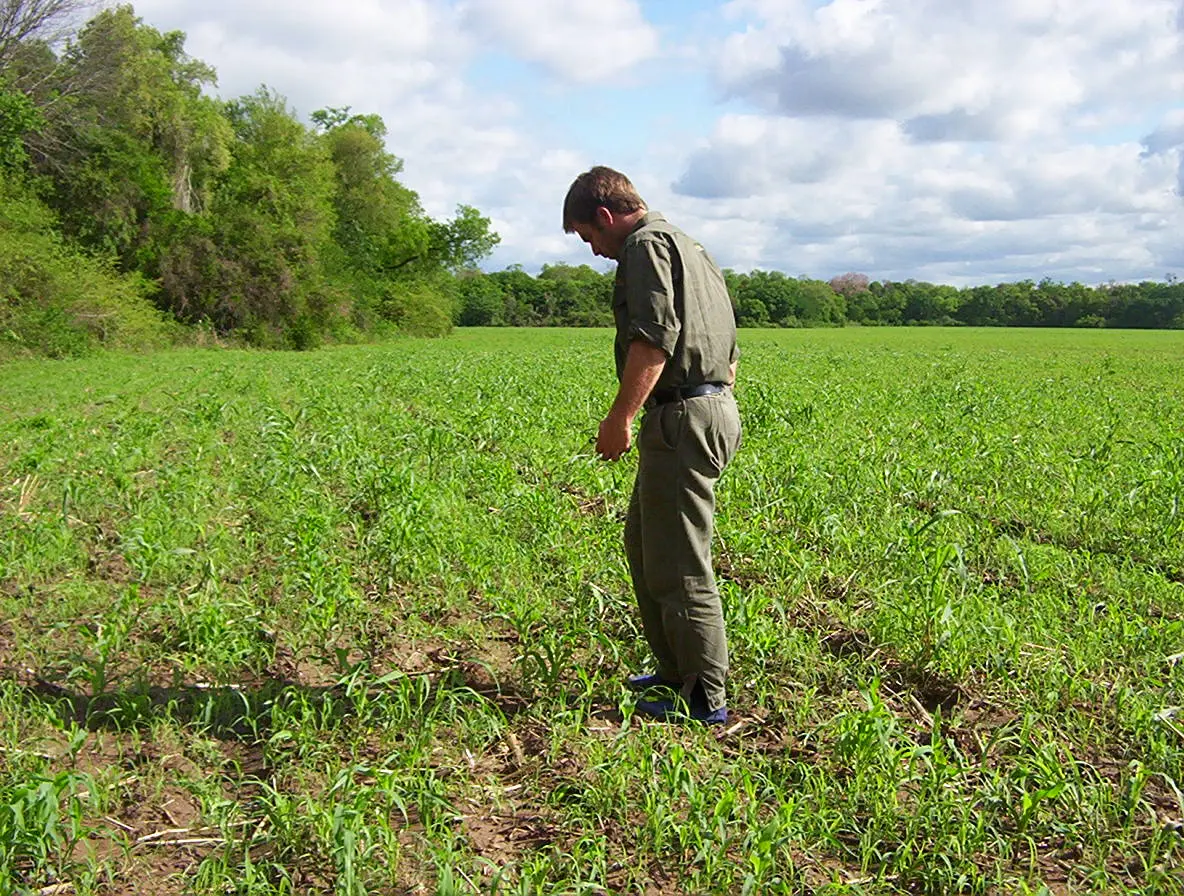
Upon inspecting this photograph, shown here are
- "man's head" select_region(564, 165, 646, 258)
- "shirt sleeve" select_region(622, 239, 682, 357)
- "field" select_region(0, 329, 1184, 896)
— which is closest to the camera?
"field" select_region(0, 329, 1184, 896)

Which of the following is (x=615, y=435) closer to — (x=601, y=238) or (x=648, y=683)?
(x=601, y=238)

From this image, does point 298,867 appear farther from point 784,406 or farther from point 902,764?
point 784,406

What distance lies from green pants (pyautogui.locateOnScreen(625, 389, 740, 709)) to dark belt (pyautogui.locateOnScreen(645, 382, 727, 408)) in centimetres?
2

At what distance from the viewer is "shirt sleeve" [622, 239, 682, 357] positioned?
11.1 feet

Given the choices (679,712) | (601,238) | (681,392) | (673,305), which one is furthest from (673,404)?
(679,712)

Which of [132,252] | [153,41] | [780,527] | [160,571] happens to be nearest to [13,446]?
[160,571]

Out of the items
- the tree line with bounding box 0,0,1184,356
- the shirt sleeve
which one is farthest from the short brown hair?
the tree line with bounding box 0,0,1184,356

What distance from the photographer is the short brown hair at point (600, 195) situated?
A: 365 centimetres

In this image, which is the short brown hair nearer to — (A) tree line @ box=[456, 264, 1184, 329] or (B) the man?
(B) the man

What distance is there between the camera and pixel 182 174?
33469mm

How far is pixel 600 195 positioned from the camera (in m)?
3.64

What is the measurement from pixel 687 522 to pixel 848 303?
325 feet

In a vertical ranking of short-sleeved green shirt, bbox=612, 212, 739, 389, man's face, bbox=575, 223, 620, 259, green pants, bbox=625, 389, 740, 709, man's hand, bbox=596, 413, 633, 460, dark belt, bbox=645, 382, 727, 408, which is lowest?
green pants, bbox=625, 389, 740, 709

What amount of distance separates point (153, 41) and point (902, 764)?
3976 cm
